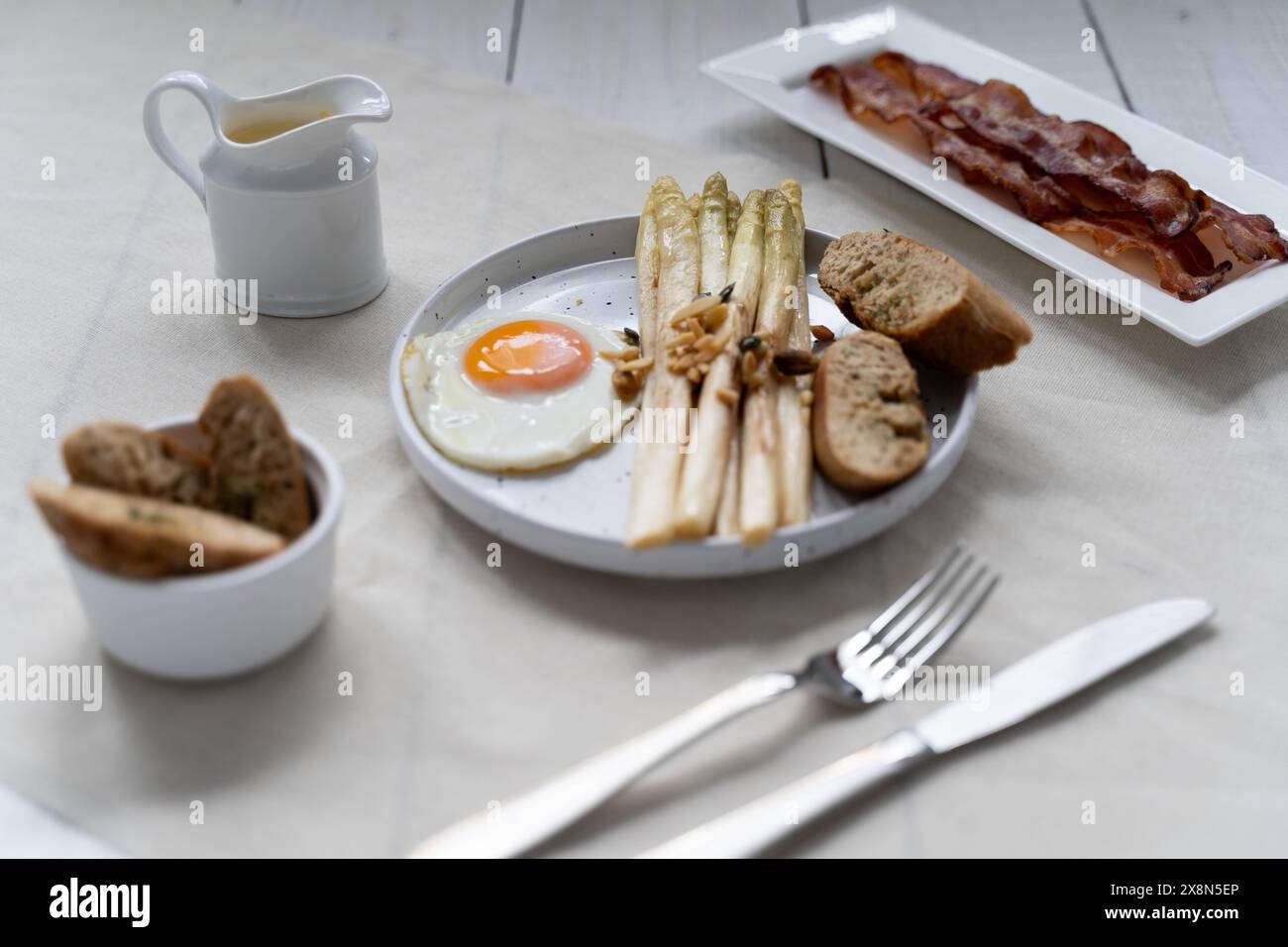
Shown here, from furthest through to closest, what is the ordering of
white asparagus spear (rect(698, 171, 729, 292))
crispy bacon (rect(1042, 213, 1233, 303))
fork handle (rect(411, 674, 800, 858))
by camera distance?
crispy bacon (rect(1042, 213, 1233, 303)) → white asparagus spear (rect(698, 171, 729, 292)) → fork handle (rect(411, 674, 800, 858))

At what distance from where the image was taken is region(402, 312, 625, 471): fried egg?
105 inches

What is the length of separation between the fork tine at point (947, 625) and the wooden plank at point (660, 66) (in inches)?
84.6

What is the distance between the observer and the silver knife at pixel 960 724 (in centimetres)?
201

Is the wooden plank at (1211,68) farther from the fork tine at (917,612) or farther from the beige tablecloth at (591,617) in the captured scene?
the fork tine at (917,612)

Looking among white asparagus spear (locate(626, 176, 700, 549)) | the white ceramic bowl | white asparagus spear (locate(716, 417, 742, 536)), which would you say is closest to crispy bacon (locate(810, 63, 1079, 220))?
white asparagus spear (locate(626, 176, 700, 549))

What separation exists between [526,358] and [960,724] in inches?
51.8

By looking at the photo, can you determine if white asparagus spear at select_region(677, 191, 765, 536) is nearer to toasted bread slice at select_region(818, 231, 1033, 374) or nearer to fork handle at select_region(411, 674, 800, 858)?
toasted bread slice at select_region(818, 231, 1033, 374)

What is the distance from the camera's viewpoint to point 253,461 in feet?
7.34

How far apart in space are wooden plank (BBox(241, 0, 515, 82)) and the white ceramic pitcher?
5.07 ft

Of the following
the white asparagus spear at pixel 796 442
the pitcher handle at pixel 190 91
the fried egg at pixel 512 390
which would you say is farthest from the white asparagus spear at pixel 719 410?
the pitcher handle at pixel 190 91

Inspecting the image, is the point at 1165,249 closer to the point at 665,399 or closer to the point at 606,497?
the point at 665,399

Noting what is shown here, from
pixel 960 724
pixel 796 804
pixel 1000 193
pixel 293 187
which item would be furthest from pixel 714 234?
pixel 796 804

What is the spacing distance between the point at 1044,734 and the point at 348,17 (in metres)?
4.20

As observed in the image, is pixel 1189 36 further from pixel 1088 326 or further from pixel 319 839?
pixel 319 839
